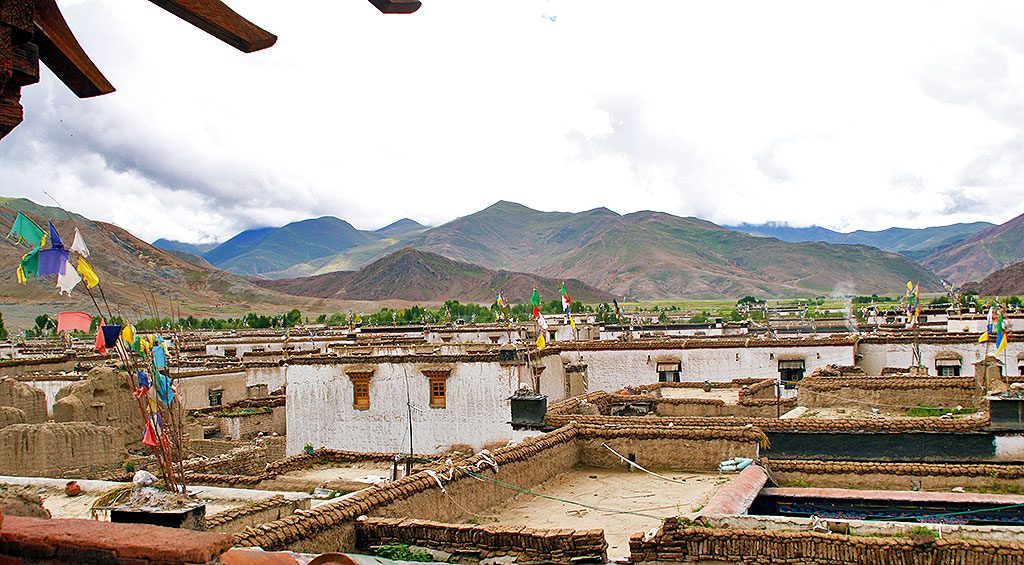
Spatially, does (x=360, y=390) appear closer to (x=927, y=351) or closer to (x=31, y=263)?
(x=31, y=263)

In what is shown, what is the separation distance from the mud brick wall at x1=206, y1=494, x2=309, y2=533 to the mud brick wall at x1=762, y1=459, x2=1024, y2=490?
637 cm

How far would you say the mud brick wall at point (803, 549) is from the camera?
618 centimetres

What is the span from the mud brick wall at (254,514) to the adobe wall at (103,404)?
1642cm

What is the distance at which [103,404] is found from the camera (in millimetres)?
25781

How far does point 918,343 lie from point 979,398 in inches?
587

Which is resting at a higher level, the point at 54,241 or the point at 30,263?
the point at 54,241

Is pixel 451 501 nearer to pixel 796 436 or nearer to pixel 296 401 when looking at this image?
pixel 796 436

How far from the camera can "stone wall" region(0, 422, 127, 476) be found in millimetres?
20781

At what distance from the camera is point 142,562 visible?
3.40 meters

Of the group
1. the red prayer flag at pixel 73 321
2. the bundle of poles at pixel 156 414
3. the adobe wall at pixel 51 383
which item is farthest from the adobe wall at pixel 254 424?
the red prayer flag at pixel 73 321

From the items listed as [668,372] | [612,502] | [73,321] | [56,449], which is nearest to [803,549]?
[612,502]

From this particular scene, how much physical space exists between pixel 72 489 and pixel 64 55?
11089mm

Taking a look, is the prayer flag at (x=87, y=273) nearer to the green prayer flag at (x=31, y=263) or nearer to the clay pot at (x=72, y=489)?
the green prayer flag at (x=31, y=263)

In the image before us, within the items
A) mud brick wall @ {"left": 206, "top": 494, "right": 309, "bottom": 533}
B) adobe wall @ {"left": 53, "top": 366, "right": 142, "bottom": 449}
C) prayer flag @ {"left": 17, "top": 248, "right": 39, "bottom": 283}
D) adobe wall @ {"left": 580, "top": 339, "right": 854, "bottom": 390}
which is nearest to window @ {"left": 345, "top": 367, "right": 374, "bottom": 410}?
adobe wall @ {"left": 53, "top": 366, "right": 142, "bottom": 449}
